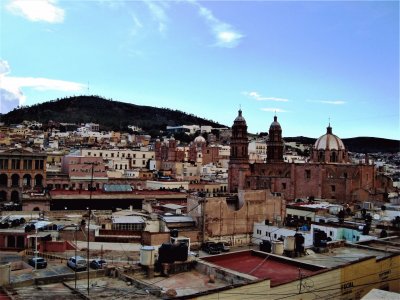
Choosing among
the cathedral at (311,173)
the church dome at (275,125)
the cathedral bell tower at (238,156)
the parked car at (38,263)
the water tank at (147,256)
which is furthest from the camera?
the church dome at (275,125)

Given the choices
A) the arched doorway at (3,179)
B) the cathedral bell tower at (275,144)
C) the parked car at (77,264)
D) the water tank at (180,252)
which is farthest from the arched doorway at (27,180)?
the water tank at (180,252)

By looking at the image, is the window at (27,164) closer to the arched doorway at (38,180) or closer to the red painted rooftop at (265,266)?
the arched doorway at (38,180)

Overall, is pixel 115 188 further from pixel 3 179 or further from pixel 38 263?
pixel 38 263

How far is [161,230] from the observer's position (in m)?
26.6

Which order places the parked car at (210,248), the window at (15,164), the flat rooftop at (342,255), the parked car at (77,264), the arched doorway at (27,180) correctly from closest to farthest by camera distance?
the parked car at (77,264) < the flat rooftop at (342,255) < the parked car at (210,248) < the window at (15,164) < the arched doorway at (27,180)

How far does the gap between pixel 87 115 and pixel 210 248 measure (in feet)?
531

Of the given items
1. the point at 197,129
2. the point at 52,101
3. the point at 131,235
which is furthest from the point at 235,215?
the point at 52,101

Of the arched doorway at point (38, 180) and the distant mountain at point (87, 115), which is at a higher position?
the distant mountain at point (87, 115)

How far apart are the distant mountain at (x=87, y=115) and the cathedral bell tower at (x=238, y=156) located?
346 ft

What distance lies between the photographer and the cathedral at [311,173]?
49062mm

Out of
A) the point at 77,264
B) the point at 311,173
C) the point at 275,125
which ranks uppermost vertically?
the point at 275,125

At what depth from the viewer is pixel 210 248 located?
26.4m

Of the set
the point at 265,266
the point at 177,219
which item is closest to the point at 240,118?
the point at 177,219

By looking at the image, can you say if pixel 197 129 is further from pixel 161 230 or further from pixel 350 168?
pixel 161 230
